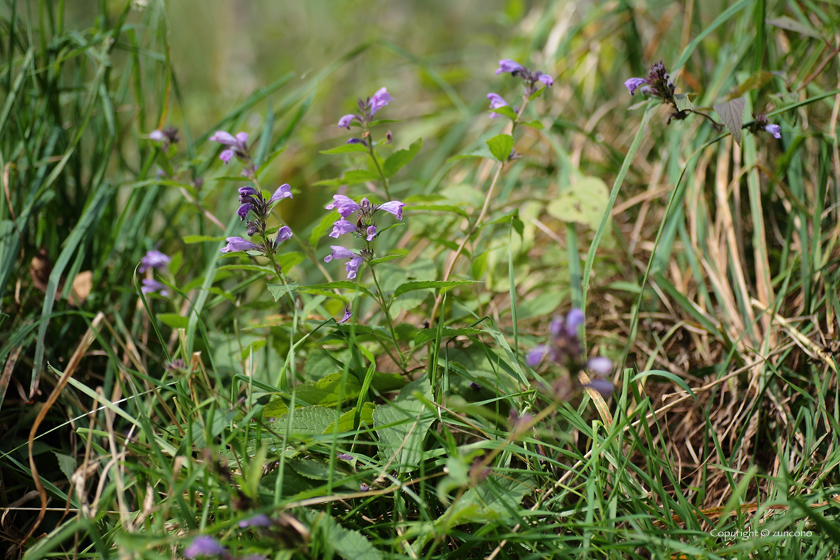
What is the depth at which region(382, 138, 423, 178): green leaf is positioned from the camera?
1.46 m

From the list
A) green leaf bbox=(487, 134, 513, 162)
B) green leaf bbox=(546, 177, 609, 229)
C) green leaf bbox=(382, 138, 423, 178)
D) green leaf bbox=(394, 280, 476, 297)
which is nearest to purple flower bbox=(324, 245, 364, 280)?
green leaf bbox=(394, 280, 476, 297)

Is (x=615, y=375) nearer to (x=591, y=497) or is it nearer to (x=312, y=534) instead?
(x=591, y=497)

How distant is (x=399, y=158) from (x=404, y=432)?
776mm

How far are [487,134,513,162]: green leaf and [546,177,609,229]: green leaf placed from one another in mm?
432

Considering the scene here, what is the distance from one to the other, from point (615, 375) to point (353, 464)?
935mm

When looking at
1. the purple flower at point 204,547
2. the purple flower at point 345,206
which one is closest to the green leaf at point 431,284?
the purple flower at point 345,206

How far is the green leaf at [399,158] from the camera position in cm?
146

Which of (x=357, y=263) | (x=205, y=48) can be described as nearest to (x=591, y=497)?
(x=357, y=263)

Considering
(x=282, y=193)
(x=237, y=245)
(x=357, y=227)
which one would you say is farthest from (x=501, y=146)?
(x=237, y=245)

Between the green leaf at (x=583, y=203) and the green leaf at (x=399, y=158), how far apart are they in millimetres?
612

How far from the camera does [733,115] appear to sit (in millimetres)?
1280

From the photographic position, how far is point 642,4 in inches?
116

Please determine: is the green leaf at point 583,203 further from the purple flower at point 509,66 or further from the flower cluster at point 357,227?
the flower cluster at point 357,227

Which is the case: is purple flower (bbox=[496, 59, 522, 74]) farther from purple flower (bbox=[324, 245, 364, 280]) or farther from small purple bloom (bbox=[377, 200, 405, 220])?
purple flower (bbox=[324, 245, 364, 280])
